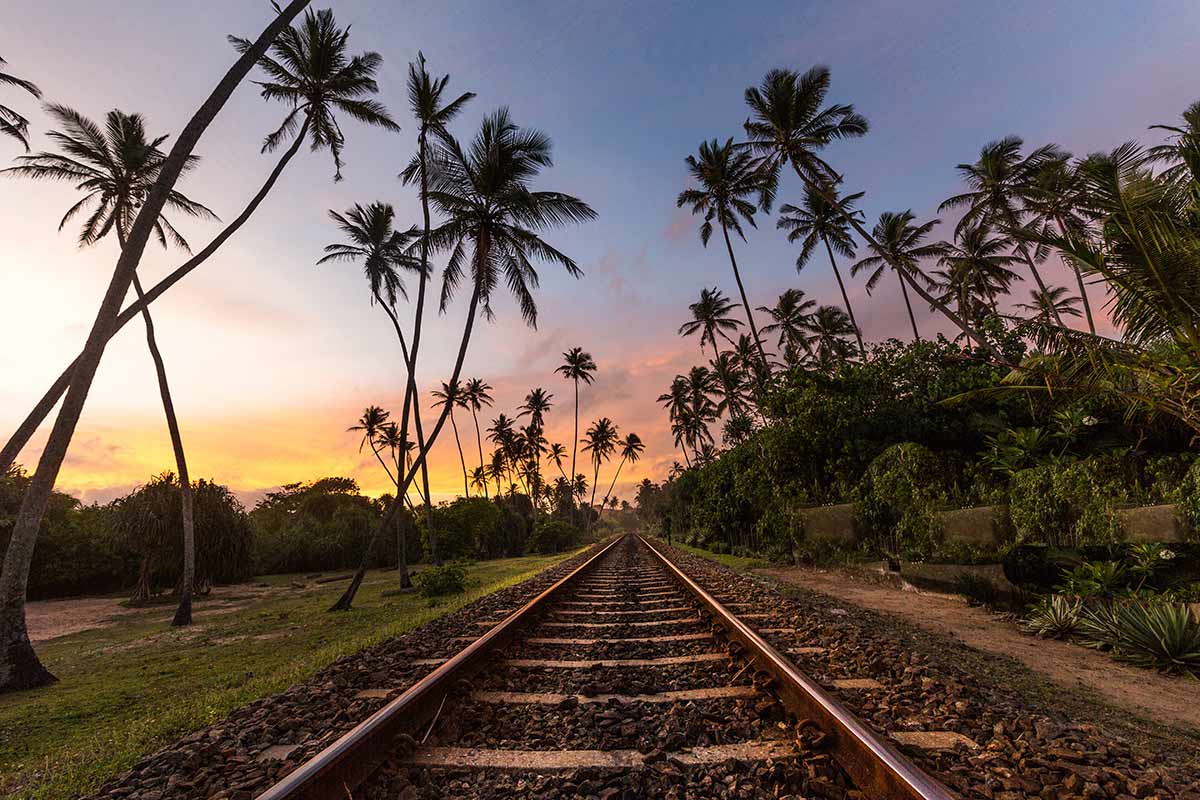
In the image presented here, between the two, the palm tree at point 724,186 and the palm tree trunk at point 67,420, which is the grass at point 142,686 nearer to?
the palm tree trunk at point 67,420

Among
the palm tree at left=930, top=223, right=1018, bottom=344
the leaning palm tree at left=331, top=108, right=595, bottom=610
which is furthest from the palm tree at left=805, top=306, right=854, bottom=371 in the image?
the leaning palm tree at left=331, top=108, right=595, bottom=610

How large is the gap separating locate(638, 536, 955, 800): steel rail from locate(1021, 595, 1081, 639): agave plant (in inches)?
184

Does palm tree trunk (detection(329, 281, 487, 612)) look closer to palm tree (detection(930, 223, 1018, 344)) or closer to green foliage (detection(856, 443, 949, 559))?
green foliage (detection(856, 443, 949, 559))

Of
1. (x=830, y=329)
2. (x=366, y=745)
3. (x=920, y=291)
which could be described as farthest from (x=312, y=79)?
(x=830, y=329)

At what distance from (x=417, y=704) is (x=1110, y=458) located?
10.6 meters

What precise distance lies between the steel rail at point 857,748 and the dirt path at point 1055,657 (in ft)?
8.98

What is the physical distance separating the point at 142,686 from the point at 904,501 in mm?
13535

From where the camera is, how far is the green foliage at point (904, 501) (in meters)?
10.1

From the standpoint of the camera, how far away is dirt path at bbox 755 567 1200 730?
371cm

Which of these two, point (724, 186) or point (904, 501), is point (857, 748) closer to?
point (904, 501)

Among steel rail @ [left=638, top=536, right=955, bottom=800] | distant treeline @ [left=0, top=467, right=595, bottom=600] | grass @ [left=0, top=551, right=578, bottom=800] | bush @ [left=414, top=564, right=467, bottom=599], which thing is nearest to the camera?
steel rail @ [left=638, top=536, right=955, bottom=800]

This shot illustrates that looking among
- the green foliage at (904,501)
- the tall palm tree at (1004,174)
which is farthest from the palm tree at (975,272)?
the green foliage at (904,501)

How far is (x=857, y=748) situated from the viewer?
87.9 inches

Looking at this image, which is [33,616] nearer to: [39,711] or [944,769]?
[39,711]
